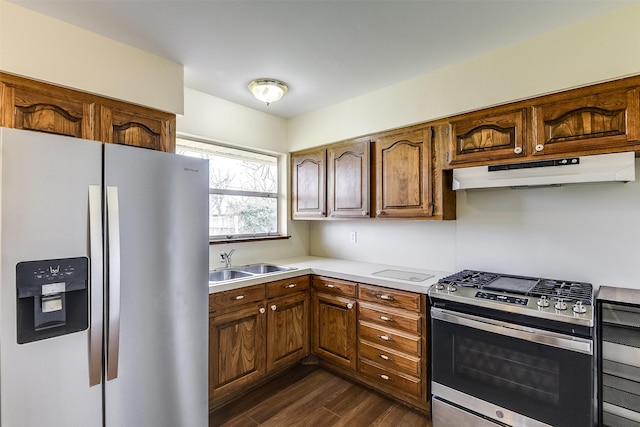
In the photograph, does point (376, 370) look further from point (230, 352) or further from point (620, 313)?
point (620, 313)

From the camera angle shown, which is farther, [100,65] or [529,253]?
[529,253]

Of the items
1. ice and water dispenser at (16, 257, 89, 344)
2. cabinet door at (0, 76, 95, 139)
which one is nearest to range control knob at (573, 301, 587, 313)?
ice and water dispenser at (16, 257, 89, 344)

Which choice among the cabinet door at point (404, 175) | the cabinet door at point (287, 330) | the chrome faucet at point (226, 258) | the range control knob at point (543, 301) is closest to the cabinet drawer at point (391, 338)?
the cabinet door at point (287, 330)

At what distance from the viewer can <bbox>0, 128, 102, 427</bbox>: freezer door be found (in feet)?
3.92

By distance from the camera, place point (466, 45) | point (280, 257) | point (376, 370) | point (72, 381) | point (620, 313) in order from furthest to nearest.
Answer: point (280, 257), point (376, 370), point (466, 45), point (620, 313), point (72, 381)

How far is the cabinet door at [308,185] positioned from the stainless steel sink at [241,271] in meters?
0.65

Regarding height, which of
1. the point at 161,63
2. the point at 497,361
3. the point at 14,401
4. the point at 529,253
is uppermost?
the point at 161,63

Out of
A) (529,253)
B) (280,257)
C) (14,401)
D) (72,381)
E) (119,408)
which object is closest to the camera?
(14,401)

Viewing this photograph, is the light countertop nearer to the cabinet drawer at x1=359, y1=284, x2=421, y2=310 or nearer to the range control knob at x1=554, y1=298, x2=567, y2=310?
the cabinet drawer at x1=359, y1=284, x2=421, y2=310

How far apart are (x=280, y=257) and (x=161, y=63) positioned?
2089mm

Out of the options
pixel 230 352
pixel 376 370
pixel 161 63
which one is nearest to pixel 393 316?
pixel 376 370

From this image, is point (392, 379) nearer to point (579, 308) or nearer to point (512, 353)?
point (512, 353)

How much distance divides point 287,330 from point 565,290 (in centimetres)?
198

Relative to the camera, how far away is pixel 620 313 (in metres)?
1.68
